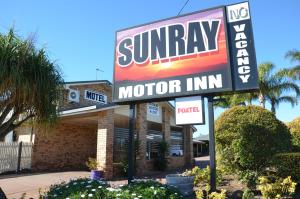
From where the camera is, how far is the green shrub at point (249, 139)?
11.0m

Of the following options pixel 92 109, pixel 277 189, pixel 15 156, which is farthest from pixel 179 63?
pixel 15 156

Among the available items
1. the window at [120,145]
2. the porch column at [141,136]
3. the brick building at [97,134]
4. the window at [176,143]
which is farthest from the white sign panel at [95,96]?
the window at [176,143]

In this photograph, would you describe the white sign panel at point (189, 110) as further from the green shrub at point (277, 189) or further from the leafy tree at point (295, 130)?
the leafy tree at point (295, 130)

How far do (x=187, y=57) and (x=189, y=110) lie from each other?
1488 mm

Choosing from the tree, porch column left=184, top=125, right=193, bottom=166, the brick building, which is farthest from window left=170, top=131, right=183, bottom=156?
the tree

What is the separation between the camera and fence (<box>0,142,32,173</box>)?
661 inches

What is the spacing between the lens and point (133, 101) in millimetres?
9961

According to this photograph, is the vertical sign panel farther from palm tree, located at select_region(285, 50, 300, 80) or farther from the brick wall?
palm tree, located at select_region(285, 50, 300, 80)

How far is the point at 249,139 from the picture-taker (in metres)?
11.1

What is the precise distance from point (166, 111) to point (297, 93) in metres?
16.6

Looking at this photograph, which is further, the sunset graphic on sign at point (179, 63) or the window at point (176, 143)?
the window at point (176, 143)

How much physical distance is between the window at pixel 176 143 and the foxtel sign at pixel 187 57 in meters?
16.1

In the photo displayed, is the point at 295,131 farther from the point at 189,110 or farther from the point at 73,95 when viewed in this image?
the point at 73,95

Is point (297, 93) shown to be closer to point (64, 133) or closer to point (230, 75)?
point (64, 133)
